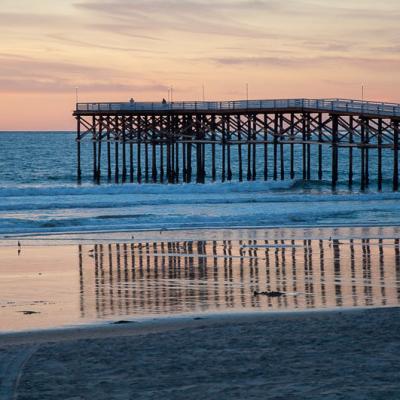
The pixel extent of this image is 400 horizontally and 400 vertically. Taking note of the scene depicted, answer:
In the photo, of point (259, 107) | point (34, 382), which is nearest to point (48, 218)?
point (259, 107)

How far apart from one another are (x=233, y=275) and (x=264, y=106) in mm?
34392

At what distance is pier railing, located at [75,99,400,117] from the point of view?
159ft

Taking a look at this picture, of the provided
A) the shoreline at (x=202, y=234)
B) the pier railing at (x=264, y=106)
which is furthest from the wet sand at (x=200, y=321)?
the pier railing at (x=264, y=106)

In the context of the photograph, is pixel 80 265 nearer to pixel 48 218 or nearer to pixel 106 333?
pixel 106 333

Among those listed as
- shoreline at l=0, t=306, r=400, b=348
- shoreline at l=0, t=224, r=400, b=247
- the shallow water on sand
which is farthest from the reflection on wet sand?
shoreline at l=0, t=224, r=400, b=247

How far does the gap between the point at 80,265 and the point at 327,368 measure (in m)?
11.8

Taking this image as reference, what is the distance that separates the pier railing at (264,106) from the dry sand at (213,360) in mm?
34024

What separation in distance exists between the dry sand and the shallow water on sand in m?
1.55

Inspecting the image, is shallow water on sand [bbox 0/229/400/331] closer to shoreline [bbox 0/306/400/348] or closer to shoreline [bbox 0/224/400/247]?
shoreline [bbox 0/306/400/348]

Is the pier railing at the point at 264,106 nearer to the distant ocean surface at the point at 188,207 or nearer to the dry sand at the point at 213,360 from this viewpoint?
the distant ocean surface at the point at 188,207

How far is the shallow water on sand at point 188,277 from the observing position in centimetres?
1691


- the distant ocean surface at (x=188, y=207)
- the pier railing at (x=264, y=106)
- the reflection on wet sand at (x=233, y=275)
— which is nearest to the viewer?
the reflection on wet sand at (x=233, y=275)

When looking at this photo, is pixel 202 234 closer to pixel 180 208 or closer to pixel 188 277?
pixel 188 277

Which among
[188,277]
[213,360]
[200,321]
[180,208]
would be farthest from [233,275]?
[180,208]
